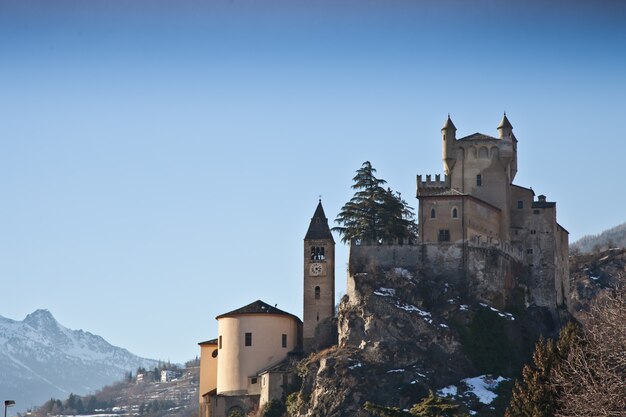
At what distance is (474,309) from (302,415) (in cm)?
1751

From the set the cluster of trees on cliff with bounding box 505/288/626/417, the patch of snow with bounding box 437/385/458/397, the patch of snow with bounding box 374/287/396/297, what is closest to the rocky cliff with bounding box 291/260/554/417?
the patch of snow with bounding box 374/287/396/297

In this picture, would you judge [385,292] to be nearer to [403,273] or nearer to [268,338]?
[403,273]

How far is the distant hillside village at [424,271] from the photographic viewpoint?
115 metres

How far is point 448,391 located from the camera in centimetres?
10806

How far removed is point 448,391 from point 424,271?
12132 mm

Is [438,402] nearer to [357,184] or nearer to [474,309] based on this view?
[474,309]

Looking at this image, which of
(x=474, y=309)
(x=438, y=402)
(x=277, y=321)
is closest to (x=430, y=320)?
Result: (x=474, y=309)

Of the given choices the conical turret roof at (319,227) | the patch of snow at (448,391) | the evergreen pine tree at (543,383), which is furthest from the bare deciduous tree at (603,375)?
the conical turret roof at (319,227)

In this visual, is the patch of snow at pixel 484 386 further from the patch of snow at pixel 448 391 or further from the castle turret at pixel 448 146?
the castle turret at pixel 448 146

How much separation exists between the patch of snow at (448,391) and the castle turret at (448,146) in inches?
880

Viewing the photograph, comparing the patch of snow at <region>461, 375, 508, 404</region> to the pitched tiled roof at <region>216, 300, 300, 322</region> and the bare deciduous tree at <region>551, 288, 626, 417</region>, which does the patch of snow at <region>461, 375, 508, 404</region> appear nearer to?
the pitched tiled roof at <region>216, 300, 300, 322</region>

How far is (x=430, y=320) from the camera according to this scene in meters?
113

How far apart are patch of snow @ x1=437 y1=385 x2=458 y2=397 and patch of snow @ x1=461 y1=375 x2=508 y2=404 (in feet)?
3.92

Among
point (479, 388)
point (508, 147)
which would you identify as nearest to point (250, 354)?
point (479, 388)
